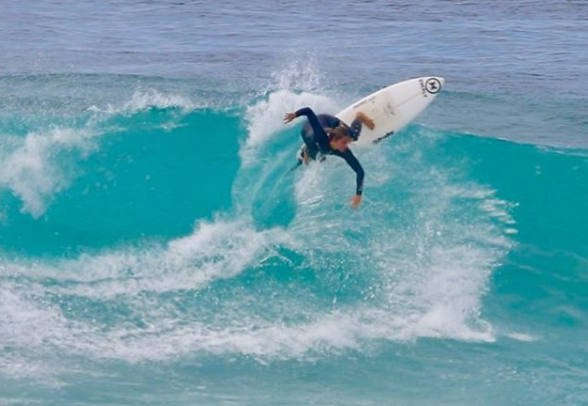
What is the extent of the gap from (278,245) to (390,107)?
285cm

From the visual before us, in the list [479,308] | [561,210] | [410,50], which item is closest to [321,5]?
[410,50]

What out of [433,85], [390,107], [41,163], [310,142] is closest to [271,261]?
[310,142]

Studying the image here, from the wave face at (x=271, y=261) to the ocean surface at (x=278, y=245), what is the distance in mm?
34

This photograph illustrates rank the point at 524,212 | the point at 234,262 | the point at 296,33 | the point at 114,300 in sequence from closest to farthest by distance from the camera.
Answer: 1. the point at 114,300
2. the point at 234,262
3. the point at 524,212
4. the point at 296,33

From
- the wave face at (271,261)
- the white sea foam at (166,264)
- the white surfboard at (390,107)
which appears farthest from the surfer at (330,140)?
the white sea foam at (166,264)

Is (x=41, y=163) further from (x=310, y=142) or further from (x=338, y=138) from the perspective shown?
(x=338, y=138)

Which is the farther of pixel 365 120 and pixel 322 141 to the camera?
pixel 365 120

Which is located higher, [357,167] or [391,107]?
[391,107]

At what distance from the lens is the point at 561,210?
16.7 metres

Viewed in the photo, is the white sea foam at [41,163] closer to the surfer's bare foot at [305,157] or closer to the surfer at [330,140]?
the surfer's bare foot at [305,157]

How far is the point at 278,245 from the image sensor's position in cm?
1559

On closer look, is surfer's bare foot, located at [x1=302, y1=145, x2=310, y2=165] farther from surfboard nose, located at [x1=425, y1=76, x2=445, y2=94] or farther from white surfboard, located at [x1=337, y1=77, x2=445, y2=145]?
surfboard nose, located at [x1=425, y1=76, x2=445, y2=94]

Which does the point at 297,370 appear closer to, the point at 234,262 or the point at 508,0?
the point at 234,262

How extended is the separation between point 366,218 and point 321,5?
20107 mm
